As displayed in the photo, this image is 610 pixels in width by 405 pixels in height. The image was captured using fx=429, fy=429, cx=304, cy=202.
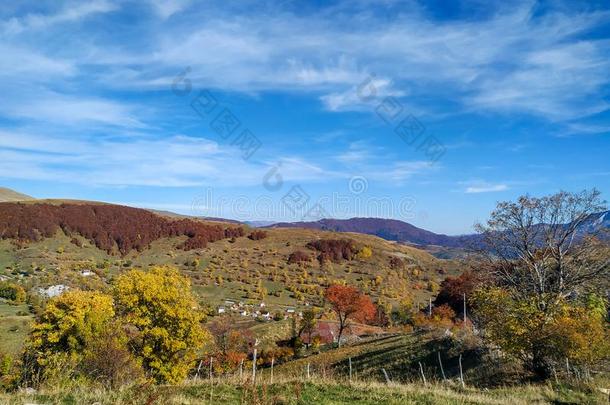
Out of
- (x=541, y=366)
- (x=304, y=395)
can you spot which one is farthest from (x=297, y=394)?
(x=541, y=366)

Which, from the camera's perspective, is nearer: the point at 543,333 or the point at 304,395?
the point at 304,395

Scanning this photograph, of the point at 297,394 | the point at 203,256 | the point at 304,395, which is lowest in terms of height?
the point at 304,395

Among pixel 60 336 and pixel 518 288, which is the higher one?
pixel 518 288

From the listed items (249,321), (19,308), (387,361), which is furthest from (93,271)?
(387,361)

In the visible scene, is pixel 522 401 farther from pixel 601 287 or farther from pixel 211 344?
pixel 211 344

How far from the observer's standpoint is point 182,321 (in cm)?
3183

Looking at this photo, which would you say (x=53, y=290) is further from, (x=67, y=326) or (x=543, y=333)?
(x=543, y=333)

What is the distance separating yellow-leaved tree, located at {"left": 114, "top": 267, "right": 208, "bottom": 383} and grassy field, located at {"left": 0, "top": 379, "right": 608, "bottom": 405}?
1723 centimetres

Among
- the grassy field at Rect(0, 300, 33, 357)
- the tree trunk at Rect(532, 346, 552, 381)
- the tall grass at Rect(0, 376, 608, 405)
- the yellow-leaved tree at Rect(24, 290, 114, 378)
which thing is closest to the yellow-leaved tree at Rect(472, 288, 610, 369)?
the tree trunk at Rect(532, 346, 552, 381)

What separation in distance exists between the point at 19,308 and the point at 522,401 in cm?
6600

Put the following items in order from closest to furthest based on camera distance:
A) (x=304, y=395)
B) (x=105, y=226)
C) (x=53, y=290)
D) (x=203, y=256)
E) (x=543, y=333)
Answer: (x=304, y=395)
(x=543, y=333)
(x=53, y=290)
(x=203, y=256)
(x=105, y=226)

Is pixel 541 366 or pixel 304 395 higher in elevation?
pixel 304 395

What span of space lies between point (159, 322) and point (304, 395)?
855 inches

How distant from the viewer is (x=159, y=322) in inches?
1239
